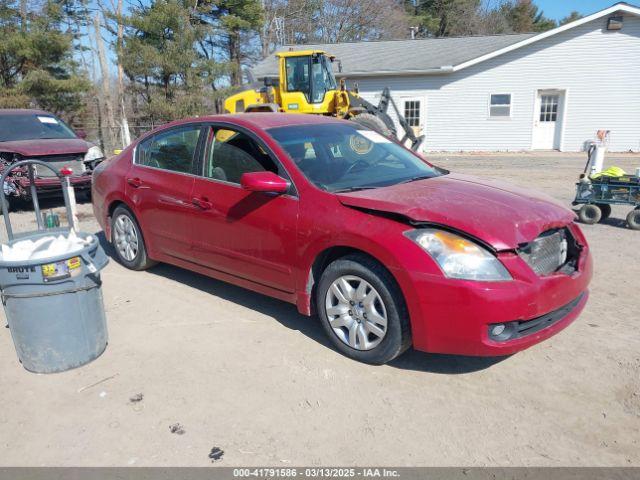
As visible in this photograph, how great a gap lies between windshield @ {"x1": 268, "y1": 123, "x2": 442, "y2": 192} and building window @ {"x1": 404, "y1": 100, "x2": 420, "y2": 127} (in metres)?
17.2

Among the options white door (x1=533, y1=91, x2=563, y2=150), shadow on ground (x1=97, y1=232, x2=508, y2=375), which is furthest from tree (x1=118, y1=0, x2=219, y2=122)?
shadow on ground (x1=97, y1=232, x2=508, y2=375)

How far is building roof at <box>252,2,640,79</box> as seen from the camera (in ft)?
63.7

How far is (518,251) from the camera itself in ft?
10.7

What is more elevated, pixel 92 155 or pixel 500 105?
pixel 500 105

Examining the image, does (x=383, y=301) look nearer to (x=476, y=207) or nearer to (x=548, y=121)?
(x=476, y=207)

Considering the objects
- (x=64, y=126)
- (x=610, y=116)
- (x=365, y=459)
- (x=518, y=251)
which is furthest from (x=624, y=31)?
(x=365, y=459)

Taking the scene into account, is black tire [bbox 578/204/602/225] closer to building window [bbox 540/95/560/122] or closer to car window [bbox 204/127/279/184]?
car window [bbox 204/127/279/184]

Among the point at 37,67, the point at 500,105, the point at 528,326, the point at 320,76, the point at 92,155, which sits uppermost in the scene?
the point at 37,67

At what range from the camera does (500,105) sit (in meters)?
20.3

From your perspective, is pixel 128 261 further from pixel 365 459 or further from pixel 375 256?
pixel 365 459

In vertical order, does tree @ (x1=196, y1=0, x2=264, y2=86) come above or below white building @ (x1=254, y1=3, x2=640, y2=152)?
above

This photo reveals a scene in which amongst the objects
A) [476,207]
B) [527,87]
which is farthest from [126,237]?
[527,87]

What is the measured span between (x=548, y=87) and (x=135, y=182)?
18314mm

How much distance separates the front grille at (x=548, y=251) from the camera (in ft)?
10.9
